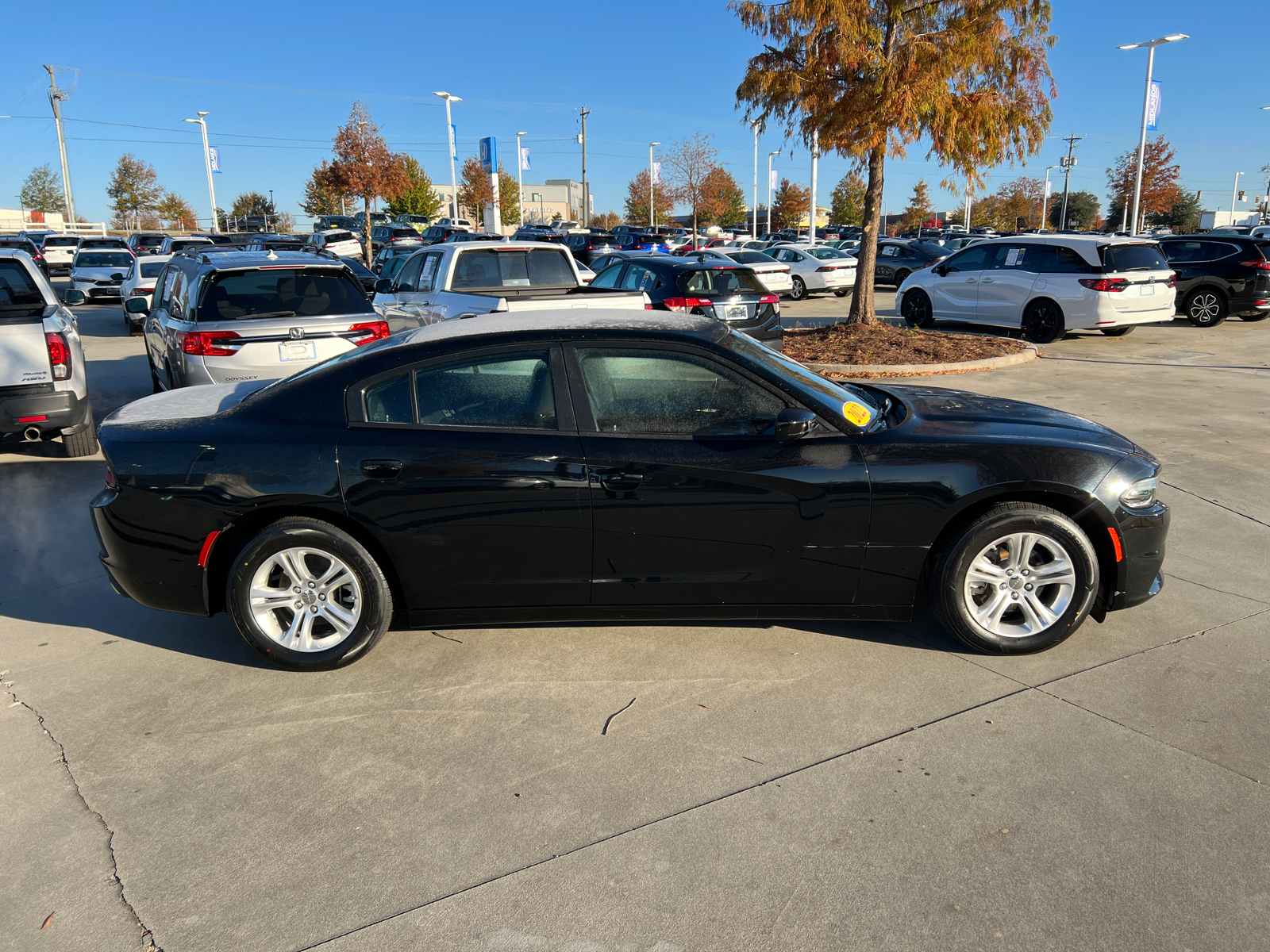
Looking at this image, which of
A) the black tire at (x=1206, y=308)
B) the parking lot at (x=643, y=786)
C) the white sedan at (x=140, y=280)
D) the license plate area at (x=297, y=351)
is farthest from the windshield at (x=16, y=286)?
the black tire at (x=1206, y=308)

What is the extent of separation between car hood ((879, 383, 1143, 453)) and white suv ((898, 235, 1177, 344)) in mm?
11167

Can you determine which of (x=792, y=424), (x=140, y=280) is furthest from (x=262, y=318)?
(x=140, y=280)

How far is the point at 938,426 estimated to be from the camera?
14.1 ft

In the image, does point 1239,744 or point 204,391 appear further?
point 204,391

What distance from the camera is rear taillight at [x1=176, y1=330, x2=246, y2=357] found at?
7.99 meters

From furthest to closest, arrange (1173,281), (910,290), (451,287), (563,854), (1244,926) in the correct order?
1. (910,290)
2. (1173,281)
3. (451,287)
4. (563,854)
5. (1244,926)

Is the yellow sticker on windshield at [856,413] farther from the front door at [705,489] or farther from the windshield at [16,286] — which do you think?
the windshield at [16,286]

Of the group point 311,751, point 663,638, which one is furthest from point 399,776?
point 663,638

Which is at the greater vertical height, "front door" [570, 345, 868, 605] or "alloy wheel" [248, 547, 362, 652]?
"front door" [570, 345, 868, 605]

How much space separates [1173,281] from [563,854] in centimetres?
1578

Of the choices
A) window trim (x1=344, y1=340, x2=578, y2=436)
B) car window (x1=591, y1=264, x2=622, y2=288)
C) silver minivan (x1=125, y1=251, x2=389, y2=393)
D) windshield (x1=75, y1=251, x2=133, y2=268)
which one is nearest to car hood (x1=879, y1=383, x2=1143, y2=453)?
window trim (x1=344, y1=340, x2=578, y2=436)

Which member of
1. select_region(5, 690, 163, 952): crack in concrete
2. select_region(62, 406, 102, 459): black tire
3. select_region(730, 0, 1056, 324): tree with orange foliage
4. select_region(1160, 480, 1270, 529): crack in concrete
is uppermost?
select_region(730, 0, 1056, 324): tree with orange foliage

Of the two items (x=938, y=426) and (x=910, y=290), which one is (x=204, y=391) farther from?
(x=910, y=290)

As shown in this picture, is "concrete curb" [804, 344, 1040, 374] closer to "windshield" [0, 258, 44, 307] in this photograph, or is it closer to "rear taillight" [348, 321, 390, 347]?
"rear taillight" [348, 321, 390, 347]
